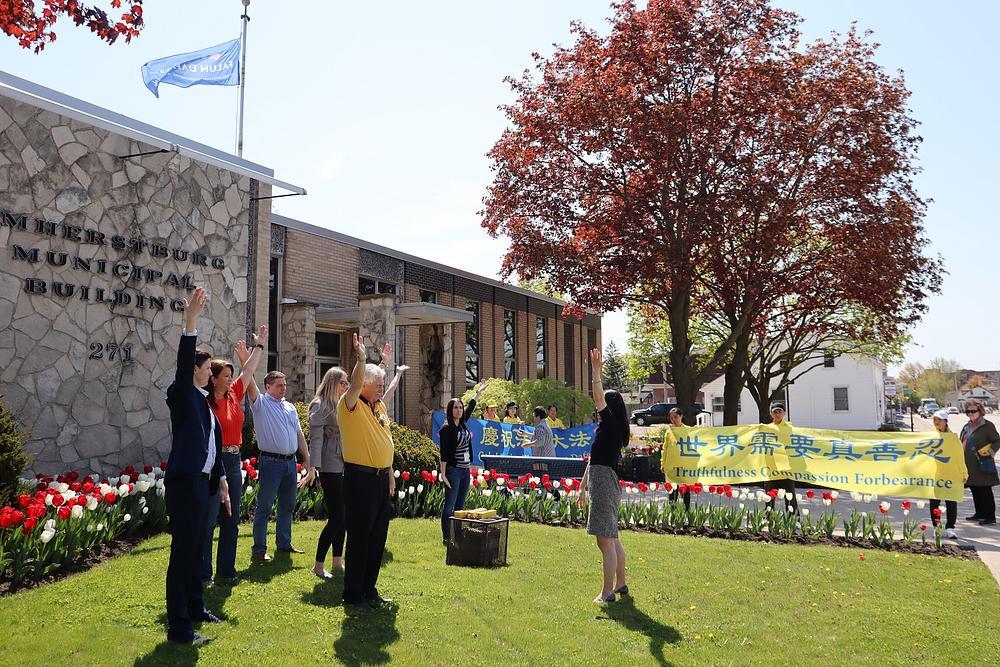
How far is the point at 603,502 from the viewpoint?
6738 millimetres

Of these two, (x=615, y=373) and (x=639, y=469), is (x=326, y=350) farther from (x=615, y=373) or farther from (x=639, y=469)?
(x=615, y=373)

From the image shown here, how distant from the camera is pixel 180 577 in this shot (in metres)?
5.20

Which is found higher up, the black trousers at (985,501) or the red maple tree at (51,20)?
the red maple tree at (51,20)

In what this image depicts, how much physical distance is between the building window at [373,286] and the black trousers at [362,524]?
1558cm

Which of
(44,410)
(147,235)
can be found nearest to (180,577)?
(44,410)

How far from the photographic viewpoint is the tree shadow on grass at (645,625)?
5.61 meters

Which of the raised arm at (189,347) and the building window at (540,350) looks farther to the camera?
the building window at (540,350)

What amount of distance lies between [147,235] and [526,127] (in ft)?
29.8

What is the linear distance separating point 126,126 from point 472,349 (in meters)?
16.9

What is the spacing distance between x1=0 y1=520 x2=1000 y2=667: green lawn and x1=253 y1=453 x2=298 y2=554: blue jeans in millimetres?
345

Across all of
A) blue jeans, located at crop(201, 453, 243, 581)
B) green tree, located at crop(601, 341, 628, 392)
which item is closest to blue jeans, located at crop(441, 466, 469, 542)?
blue jeans, located at crop(201, 453, 243, 581)

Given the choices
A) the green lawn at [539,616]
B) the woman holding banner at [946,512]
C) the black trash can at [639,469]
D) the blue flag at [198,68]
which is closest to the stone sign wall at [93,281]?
the green lawn at [539,616]

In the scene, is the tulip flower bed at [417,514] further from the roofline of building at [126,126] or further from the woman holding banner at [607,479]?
the roofline of building at [126,126]

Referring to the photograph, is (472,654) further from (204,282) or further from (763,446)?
(204,282)
